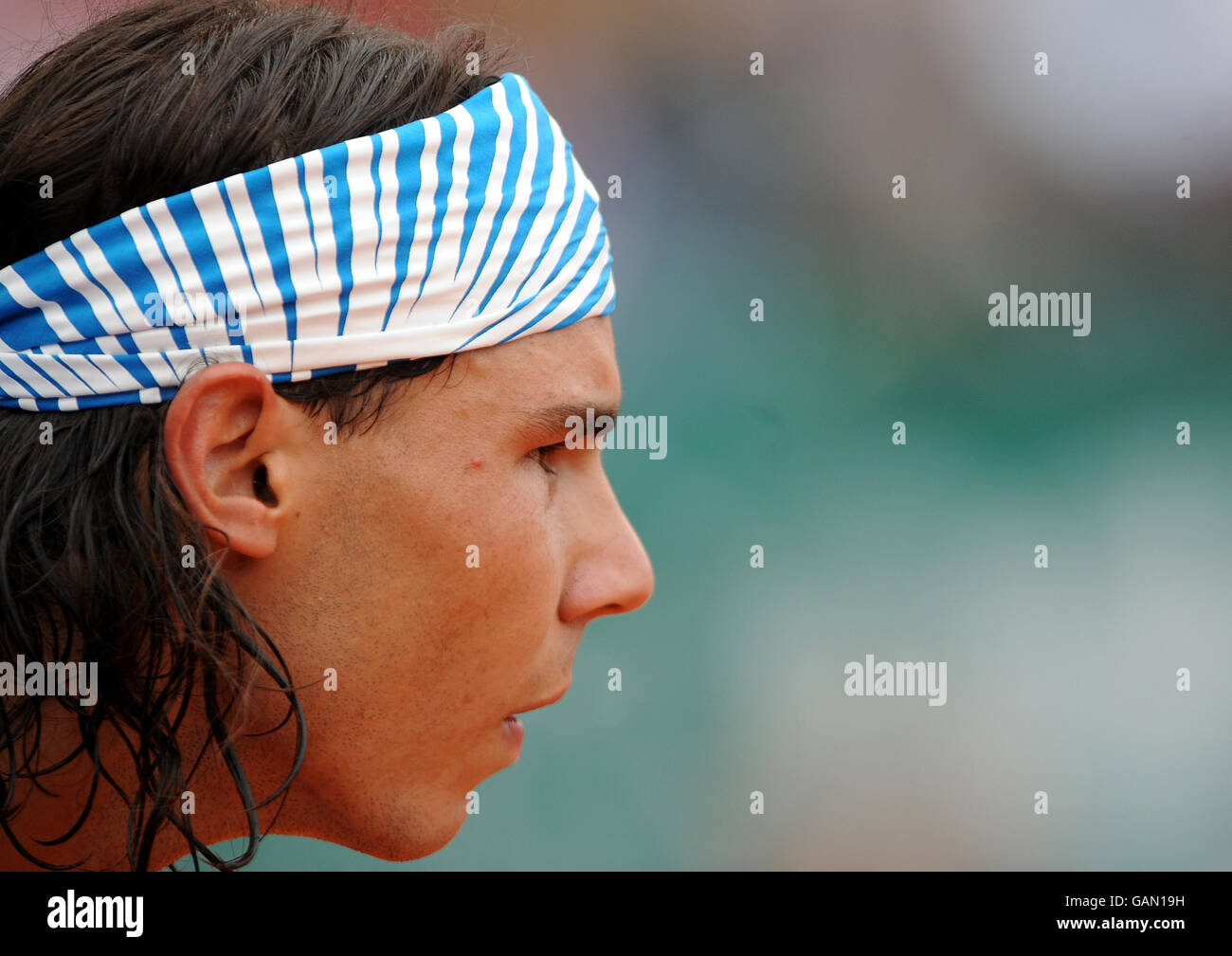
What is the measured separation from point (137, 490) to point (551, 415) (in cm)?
55

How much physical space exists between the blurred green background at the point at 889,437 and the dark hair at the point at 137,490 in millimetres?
2006

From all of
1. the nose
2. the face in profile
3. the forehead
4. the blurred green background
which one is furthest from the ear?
the blurred green background

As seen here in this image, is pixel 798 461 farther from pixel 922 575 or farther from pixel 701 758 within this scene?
pixel 701 758

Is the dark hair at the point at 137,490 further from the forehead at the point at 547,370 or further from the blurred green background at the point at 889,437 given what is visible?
the blurred green background at the point at 889,437

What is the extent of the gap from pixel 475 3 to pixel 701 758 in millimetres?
2514

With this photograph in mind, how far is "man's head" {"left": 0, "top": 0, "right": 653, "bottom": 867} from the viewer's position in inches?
56.8

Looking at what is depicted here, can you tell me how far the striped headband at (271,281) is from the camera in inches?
56.7

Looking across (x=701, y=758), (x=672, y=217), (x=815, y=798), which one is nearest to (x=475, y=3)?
(x=672, y=217)

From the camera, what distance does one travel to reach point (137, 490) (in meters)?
1.45

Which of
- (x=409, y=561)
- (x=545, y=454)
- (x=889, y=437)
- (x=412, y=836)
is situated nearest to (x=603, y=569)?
(x=545, y=454)

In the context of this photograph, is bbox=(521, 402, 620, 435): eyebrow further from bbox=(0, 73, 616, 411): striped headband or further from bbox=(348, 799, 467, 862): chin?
bbox=(348, 799, 467, 862): chin

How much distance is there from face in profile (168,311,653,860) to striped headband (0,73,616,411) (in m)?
0.07

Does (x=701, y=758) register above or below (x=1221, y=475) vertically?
below

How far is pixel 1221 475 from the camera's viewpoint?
12.5 ft
